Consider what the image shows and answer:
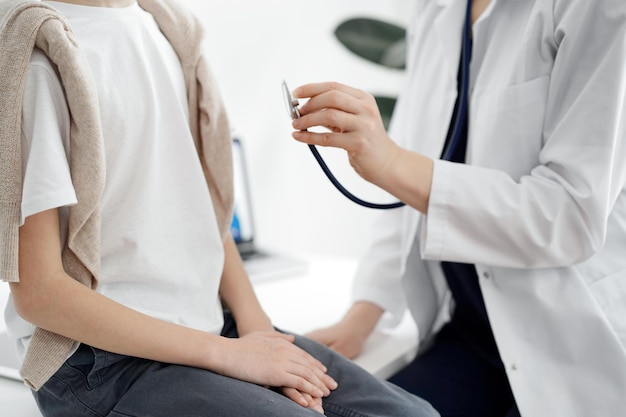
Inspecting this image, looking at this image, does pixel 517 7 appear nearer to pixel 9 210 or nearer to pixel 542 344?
pixel 542 344

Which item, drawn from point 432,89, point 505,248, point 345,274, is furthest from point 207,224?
point 345,274

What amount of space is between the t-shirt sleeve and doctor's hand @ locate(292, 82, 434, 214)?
0.95ft

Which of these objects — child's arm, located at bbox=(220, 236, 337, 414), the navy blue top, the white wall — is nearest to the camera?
child's arm, located at bbox=(220, 236, 337, 414)

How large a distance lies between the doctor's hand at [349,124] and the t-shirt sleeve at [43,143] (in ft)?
0.95

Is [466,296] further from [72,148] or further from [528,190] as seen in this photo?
[72,148]

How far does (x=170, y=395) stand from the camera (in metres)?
0.76

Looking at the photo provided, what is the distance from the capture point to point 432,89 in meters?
1.28

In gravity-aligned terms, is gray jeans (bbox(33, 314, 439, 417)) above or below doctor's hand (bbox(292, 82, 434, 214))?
below

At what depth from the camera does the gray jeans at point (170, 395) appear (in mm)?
749

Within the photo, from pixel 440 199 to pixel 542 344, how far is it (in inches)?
11.0

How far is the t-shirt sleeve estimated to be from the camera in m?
0.69

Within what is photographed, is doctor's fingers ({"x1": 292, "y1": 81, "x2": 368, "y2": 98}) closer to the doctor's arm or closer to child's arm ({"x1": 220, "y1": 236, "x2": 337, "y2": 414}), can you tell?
the doctor's arm

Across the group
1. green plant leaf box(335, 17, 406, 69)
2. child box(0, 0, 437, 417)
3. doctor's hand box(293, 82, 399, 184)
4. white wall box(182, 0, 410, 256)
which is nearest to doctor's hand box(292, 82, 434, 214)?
doctor's hand box(293, 82, 399, 184)

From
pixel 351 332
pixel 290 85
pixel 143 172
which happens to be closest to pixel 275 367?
pixel 143 172
